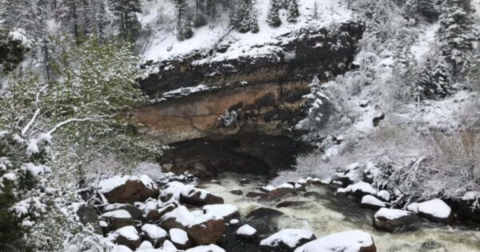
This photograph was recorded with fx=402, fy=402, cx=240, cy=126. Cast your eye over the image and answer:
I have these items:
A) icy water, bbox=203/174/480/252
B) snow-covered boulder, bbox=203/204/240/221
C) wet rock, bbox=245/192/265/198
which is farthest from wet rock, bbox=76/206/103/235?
wet rock, bbox=245/192/265/198

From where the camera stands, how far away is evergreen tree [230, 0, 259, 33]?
3872cm

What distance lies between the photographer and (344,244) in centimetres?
1308

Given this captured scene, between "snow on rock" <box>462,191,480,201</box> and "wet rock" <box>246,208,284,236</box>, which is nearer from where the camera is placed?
"wet rock" <box>246,208,284,236</box>

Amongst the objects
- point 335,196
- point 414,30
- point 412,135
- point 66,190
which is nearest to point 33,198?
point 66,190

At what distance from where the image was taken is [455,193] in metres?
18.0

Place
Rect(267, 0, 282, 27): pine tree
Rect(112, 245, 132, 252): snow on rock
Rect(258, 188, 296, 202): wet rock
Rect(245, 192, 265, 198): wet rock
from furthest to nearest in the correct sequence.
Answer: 1. Rect(267, 0, 282, 27): pine tree
2. Rect(245, 192, 265, 198): wet rock
3. Rect(258, 188, 296, 202): wet rock
4. Rect(112, 245, 132, 252): snow on rock

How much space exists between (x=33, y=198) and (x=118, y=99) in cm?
864

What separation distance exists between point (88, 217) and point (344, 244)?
28.8 ft

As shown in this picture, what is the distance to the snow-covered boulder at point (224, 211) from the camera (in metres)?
16.9

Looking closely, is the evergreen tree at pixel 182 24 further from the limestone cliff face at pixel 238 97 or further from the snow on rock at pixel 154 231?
the snow on rock at pixel 154 231

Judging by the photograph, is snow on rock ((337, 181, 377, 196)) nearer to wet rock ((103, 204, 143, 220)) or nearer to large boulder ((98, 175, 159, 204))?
large boulder ((98, 175, 159, 204))

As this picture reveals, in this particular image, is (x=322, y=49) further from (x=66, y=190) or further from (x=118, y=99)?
(x=66, y=190)

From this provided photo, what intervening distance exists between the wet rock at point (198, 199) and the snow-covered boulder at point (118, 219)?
12.1ft

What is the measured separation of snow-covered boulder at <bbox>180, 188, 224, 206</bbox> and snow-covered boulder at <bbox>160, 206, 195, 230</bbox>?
283 centimetres
